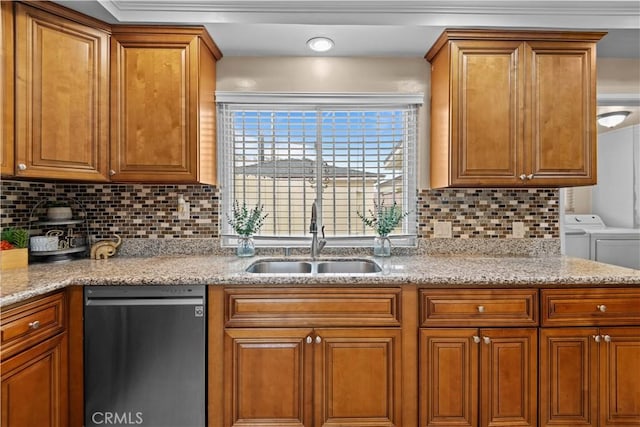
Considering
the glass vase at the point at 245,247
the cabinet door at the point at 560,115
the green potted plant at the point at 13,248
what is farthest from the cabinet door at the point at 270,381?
the cabinet door at the point at 560,115

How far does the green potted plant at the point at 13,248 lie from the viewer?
1.76m

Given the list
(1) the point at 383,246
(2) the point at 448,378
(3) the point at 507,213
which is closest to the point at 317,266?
(1) the point at 383,246

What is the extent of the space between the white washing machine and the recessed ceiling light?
2968 mm

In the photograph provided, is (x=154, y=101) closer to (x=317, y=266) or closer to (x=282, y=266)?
(x=282, y=266)

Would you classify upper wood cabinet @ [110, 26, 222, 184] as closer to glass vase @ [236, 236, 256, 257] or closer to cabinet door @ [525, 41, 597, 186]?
glass vase @ [236, 236, 256, 257]

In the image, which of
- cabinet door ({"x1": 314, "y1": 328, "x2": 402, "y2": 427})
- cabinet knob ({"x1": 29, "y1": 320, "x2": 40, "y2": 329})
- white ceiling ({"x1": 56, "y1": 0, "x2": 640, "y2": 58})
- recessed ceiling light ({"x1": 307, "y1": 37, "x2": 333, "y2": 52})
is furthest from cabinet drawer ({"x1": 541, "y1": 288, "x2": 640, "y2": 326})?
cabinet knob ({"x1": 29, "y1": 320, "x2": 40, "y2": 329})

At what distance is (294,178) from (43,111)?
143 centimetres

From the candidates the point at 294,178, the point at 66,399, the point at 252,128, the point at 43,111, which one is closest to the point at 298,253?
the point at 294,178

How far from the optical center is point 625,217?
11.8 ft

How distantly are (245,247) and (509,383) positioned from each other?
1.62m

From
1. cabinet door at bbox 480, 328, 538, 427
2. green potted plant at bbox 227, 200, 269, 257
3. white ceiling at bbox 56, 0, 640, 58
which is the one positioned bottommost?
cabinet door at bbox 480, 328, 538, 427

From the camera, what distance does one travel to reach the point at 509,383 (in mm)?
1629

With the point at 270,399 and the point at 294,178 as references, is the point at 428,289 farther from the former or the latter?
the point at 294,178

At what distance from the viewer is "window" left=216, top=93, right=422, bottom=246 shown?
7.80 feet
